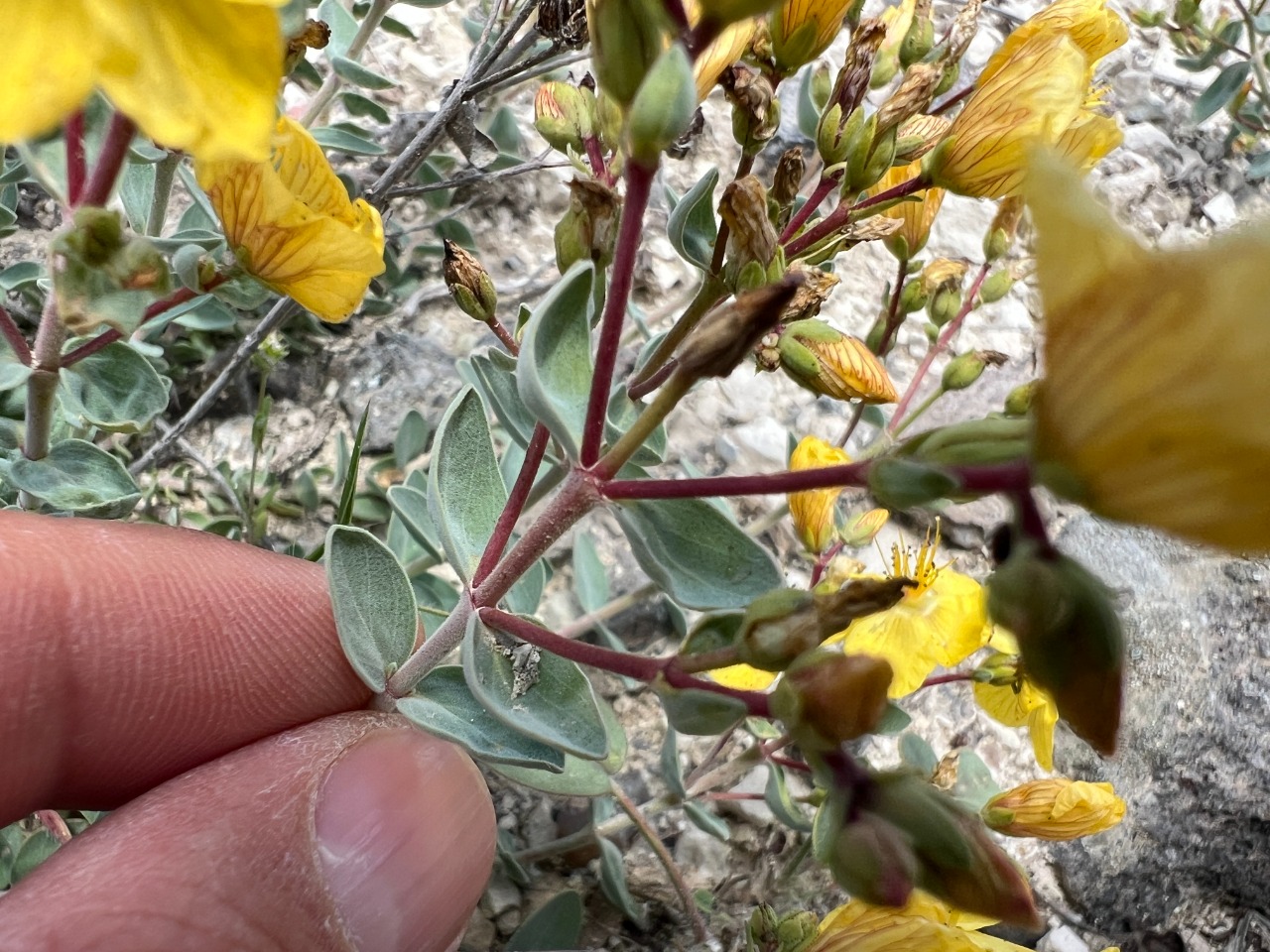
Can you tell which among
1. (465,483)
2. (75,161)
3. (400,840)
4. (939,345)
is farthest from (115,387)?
(939,345)

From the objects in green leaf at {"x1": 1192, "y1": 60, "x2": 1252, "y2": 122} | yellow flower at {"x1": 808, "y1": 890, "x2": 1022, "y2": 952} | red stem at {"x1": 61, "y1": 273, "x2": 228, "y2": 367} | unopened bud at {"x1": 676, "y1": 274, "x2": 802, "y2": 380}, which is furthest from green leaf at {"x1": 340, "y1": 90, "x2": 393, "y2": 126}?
green leaf at {"x1": 1192, "y1": 60, "x2": 1252, "y2": 122}

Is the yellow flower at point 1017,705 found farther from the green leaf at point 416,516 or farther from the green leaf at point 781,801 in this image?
the green leaf at point 416,516

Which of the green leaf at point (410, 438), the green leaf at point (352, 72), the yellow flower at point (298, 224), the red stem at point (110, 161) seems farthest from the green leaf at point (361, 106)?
the red stem at point (110, 161)

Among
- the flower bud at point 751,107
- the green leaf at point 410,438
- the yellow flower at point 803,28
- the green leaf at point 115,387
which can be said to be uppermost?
the yellow flower at point 803,28

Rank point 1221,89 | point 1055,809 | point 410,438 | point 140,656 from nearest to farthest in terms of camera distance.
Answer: point 140,656 → point 1055,809 → point 410,438 → point 1221,89

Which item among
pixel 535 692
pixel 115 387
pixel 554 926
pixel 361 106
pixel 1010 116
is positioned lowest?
pixel 554 926

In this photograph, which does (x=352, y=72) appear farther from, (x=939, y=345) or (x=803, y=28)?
(x=939, y=345)
